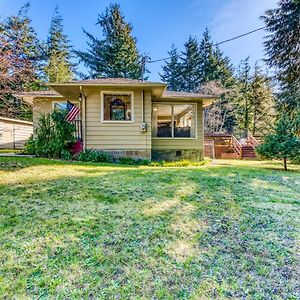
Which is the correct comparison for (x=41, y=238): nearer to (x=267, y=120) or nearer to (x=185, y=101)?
(x=185, y=101)

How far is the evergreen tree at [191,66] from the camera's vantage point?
3078 cm

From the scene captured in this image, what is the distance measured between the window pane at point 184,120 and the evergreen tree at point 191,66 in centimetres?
1959

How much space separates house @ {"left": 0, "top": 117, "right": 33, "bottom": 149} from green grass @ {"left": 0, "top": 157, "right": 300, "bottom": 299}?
49.6ft

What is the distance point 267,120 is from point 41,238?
27279mm

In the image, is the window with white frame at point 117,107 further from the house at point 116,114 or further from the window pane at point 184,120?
the window pane at point 184,120

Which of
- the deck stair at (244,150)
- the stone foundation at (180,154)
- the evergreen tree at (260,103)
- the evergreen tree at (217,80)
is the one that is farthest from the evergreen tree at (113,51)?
the stone foundation at (180,154)

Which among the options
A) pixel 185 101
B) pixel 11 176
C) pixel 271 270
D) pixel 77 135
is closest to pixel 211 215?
pixel 271 270

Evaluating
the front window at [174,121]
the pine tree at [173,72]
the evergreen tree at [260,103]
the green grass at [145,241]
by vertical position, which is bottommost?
the green grass at [145,241]

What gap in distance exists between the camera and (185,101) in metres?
11.7

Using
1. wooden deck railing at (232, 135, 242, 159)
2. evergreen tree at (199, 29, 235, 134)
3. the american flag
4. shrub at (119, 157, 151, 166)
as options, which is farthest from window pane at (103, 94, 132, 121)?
evergreen tree at (199, 29, 235, 134)

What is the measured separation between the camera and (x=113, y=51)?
27484 mm

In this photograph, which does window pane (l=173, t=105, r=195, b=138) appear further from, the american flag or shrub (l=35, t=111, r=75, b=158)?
shrub (l=35, t=111, r=75, b=158)

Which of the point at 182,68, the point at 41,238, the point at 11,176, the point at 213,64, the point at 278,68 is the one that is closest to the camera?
the point at 41,238

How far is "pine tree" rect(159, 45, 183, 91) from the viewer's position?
32.1 meters
